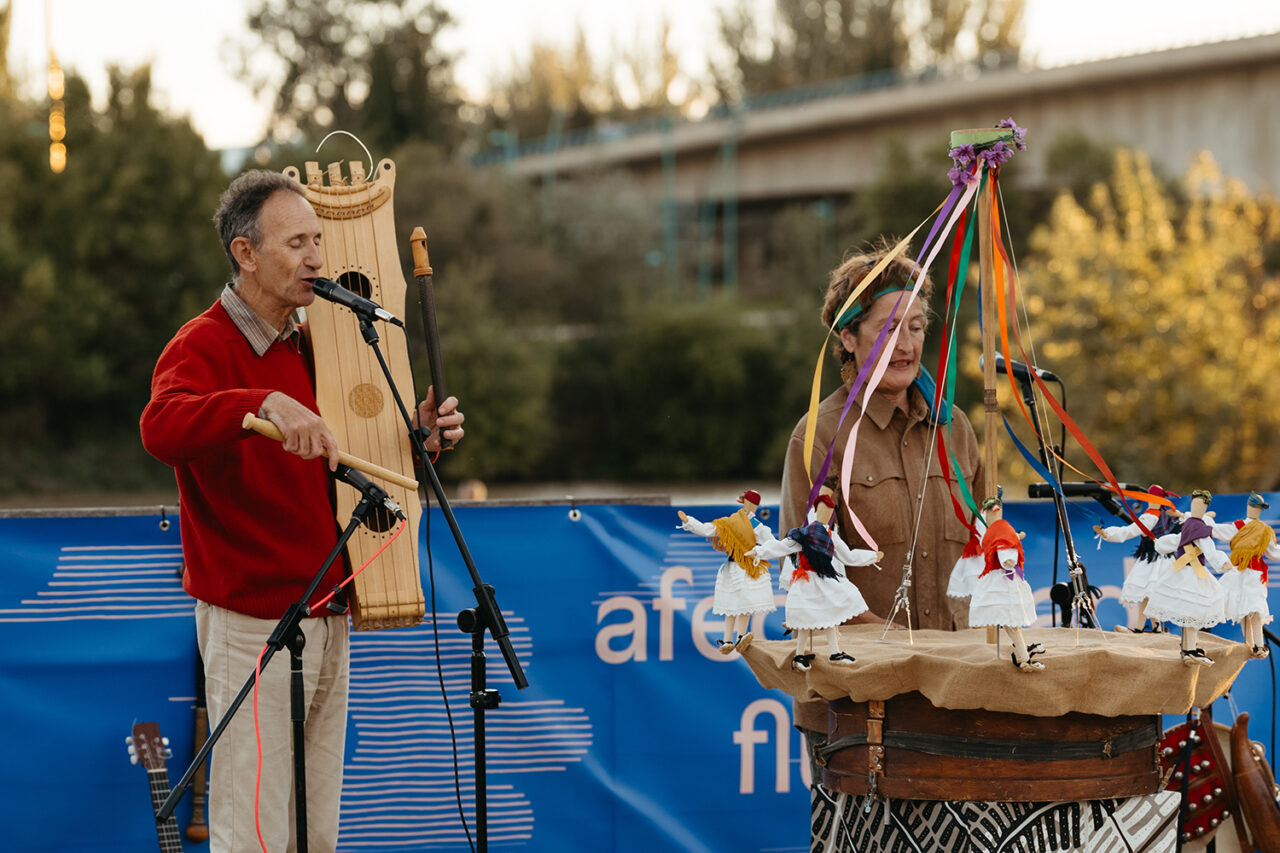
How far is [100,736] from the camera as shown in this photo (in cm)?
414

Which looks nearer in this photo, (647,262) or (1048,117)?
(1048,117)

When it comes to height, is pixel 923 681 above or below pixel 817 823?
above

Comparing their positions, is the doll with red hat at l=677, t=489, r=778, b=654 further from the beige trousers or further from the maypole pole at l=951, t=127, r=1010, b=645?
the beige trousers

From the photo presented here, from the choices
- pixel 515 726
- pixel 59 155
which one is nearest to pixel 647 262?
pixel 59 155

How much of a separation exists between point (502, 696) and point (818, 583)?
1893 millimetres

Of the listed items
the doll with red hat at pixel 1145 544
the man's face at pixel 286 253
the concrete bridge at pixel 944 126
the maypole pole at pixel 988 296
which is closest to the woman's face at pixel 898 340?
the maypole pole at pixel 988 296

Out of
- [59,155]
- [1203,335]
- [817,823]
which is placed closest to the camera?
[817,823]

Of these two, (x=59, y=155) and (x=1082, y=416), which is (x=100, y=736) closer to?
(x=1082, y=416)

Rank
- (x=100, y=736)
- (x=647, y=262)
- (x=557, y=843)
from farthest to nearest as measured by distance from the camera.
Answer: (x=647, y=262) → (x=557, y=843) → (x=100, y=736)

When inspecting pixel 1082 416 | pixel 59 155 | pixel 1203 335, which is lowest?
pixel 1082 416

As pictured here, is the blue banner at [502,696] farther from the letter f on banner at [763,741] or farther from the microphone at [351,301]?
the microphone at [351,301]

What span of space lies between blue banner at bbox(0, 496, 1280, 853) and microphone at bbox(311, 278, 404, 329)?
54.4 inches

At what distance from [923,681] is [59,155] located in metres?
25.2

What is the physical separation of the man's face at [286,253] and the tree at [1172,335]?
1546cm
